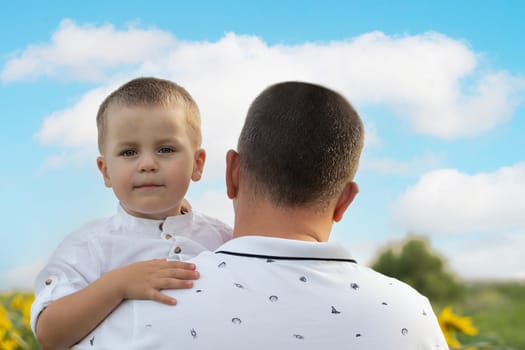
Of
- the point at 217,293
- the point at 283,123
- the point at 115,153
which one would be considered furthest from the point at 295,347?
the point at 115,153

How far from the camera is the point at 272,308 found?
159 centimetres

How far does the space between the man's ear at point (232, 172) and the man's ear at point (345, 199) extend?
0.27 m

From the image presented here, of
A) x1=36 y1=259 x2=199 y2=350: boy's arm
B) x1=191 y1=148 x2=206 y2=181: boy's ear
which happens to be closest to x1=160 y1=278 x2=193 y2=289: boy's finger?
x1=36 y1=259 x2=199 y2=350: boy's arm

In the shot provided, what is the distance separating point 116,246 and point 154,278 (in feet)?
1.94

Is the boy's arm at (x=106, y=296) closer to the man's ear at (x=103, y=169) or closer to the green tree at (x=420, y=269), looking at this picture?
the man's ear at (x=103, y=169)

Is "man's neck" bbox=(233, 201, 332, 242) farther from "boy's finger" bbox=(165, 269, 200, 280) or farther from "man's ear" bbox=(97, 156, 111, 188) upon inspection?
"man's ear" bbox=(97, 156, 111, 188)

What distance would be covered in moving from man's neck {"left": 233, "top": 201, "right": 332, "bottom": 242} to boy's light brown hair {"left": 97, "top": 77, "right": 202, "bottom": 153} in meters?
0.68

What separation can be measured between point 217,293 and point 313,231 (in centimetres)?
29

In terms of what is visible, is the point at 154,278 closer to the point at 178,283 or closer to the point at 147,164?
the point at 178,283

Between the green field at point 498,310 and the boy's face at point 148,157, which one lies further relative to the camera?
the green field at point 498,310

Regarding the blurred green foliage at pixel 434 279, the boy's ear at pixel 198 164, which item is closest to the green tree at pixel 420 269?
the blurred green foliage at pixel 434 279

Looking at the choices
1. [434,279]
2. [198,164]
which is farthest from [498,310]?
[198,164]

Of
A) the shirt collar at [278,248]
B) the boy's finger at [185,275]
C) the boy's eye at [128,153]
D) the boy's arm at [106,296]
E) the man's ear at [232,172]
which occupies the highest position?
the boy's eye at [128,153]

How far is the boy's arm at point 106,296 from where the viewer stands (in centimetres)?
164
